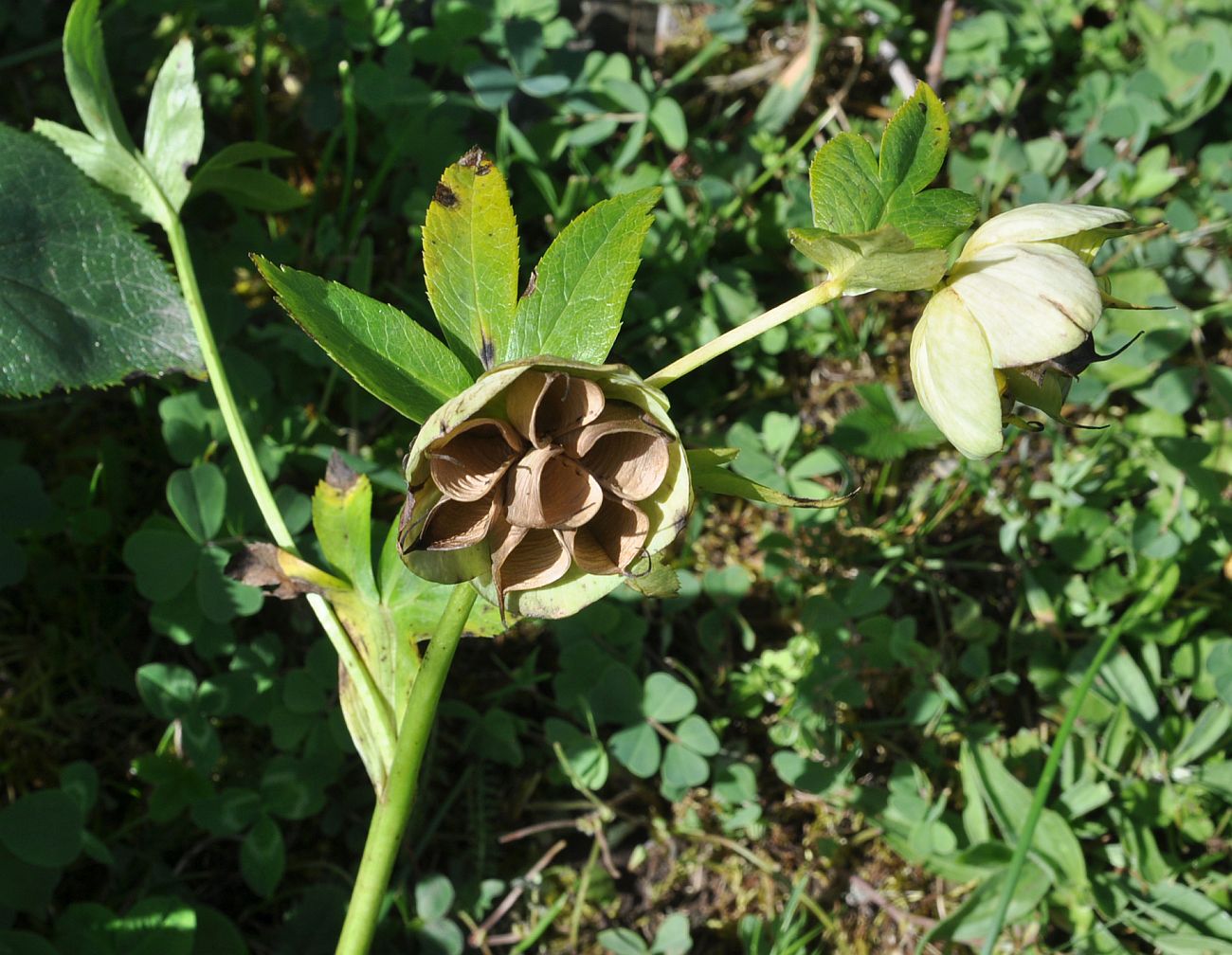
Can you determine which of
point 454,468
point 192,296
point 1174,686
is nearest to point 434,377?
point 454,468

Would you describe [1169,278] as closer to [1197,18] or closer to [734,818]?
[1197,18]

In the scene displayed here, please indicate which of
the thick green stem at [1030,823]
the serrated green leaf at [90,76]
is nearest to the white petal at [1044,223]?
the thick green stem at [1030,823]

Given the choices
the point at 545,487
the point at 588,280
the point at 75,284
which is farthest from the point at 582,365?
the point at 75,284


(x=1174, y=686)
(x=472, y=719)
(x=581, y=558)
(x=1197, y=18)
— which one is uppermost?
(x=581, y=558)

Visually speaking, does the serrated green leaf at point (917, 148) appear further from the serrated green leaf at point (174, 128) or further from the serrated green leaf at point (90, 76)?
the serrated green leaf at point (90, 76)

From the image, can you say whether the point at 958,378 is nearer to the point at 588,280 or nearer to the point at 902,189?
the point at 902,189

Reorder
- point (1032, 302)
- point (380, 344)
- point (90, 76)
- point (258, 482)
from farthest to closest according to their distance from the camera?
point (90, 76), point (258, 482), point (380, 344), point (1032, 302)
